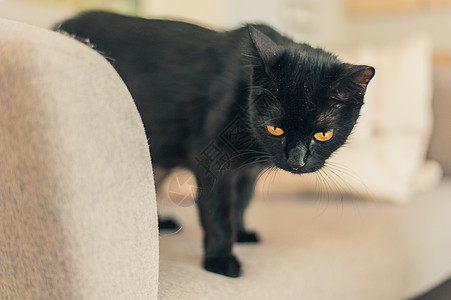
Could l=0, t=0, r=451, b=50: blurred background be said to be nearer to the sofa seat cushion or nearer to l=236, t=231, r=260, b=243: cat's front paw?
the sofa seat cushion

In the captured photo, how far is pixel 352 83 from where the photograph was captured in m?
0.62

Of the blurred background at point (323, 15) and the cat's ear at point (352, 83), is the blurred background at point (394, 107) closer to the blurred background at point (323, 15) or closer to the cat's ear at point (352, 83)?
the blurred background at point (323, 15)

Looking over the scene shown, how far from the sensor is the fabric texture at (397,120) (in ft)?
3.88

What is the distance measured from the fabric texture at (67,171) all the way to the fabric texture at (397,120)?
75cm

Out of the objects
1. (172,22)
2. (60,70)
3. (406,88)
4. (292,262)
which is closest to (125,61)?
(172,22)

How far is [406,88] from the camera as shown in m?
1.27

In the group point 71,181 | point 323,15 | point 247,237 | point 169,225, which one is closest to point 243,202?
point 247,237

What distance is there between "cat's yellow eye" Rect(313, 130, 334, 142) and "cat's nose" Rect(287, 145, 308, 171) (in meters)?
0.02

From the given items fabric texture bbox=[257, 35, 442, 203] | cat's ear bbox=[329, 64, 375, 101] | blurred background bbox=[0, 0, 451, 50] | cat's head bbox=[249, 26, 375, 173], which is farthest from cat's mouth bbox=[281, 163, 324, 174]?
blurred background bbox=[0, 0, 451, 50]

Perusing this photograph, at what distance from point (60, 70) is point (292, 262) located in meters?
0.50

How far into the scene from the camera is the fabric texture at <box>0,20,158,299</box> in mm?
416

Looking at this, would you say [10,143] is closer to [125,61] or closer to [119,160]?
[119,160]

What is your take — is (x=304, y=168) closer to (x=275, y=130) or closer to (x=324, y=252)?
(x=275, y=130)

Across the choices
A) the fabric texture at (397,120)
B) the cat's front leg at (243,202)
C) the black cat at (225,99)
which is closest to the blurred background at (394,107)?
the fabric texture at (397,120)
